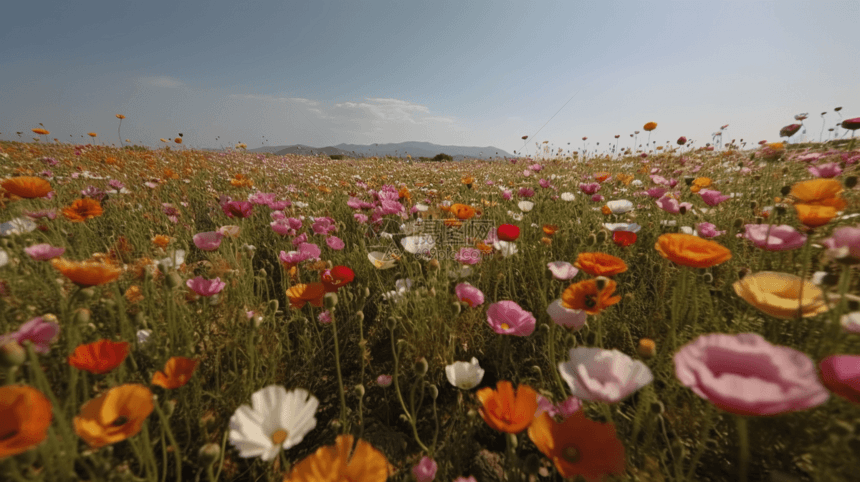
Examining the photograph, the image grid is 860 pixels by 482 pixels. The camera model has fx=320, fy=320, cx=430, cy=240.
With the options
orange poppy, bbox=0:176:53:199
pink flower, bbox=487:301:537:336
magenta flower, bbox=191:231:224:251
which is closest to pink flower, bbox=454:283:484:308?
pink flower, bbox=487:301:537:336

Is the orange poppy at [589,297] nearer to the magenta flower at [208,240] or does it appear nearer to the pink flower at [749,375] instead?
the pink flower at [749,375]

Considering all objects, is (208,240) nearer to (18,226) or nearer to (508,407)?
(18,226)

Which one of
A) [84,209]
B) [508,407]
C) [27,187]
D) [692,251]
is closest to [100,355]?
[508,407]

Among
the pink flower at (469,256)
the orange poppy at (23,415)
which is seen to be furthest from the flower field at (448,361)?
the pink flower at (469,256)

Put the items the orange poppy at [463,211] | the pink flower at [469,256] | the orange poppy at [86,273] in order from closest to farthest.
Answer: the orange poppy at [86,273] < the pink flower at [469,256] < the orange poppy at [463,211]

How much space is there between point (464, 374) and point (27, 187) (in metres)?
2.26

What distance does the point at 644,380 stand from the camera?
0.71m

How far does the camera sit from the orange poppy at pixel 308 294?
4.20ft

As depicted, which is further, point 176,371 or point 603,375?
point 176,371

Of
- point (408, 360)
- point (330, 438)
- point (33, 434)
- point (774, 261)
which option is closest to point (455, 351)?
point (408, 360)

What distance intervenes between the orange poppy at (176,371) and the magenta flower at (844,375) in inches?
57.3

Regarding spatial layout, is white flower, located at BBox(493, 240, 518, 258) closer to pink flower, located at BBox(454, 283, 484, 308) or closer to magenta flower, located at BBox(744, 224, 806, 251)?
pink flower, located at BBox(454, 283, 484, 308)

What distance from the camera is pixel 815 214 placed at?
99cm

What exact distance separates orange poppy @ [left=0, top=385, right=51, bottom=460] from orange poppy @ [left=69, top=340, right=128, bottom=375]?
20 centimetres
